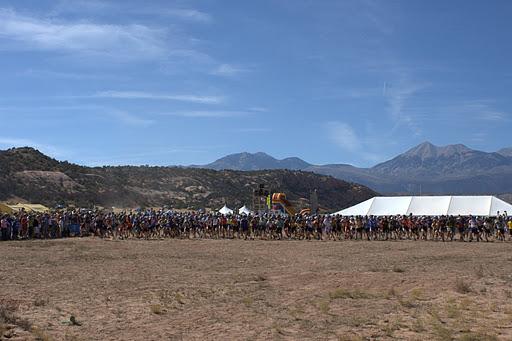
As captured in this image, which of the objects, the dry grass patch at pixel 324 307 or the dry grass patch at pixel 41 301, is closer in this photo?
the dry grass patch at pixel 324 307

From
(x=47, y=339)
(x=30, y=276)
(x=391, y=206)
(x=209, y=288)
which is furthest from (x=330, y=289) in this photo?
(x=391, y=206)

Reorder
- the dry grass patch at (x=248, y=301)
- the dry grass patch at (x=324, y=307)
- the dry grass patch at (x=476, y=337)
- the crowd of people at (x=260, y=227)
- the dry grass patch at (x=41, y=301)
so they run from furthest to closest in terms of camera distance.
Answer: the crowd of people at (x=260, y=227) < the dry grass patch at (x=248, y=301) < the dry grass patch at (x=41, y=301) < the dry grass patch at (x=324, y=307) < the dry grass patch at (x=476, y=337)

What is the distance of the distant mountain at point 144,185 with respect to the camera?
75125 mm

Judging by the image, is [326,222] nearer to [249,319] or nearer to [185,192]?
[249,319]

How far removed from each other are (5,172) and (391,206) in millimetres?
49605

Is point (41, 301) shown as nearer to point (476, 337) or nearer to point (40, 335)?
point (40, 335)

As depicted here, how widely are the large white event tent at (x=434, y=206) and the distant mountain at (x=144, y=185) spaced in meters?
38.6

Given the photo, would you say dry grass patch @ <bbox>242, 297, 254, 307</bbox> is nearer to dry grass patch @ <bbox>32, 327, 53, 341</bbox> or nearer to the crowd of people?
dry grass patch @ <bbox>32, 327, 53, 341</bbox>

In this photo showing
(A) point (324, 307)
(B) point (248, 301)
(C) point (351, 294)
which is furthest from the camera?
(C) point (351, 294)

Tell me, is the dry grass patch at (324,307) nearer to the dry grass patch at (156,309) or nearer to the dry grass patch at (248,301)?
the dry grass patch at (248,301)

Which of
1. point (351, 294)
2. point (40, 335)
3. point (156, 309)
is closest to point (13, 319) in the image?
point (40, 335)

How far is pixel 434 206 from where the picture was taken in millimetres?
43500

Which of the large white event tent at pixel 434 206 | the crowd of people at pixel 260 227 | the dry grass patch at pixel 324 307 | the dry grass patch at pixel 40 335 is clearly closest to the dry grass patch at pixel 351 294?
the dry grass patch at pixel 324 307

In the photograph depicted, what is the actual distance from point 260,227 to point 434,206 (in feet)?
40.8
